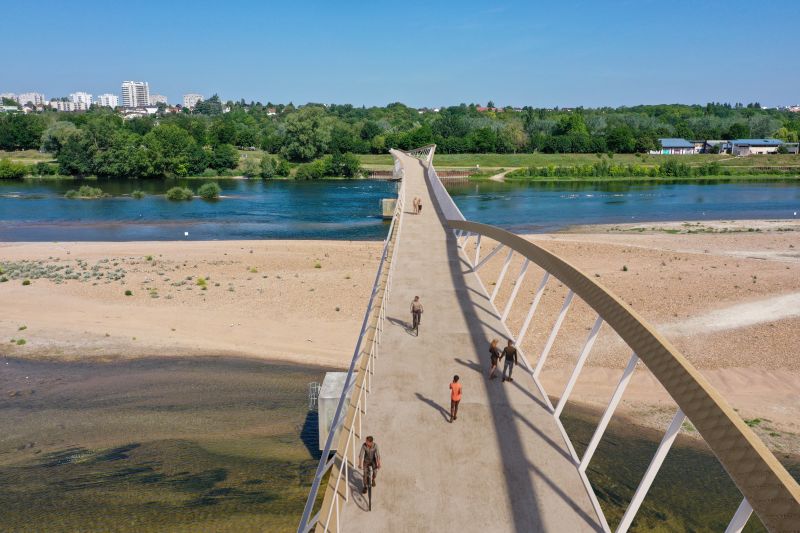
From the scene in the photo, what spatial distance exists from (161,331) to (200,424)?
10092mm

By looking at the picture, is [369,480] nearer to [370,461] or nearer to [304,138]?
[370,461]

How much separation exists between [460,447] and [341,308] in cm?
2027

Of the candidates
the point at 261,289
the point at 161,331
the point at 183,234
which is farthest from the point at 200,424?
the point at 183,234

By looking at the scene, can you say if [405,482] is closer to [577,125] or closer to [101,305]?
[101,305]

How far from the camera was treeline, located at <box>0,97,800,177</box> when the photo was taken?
107 m

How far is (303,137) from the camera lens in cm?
12175

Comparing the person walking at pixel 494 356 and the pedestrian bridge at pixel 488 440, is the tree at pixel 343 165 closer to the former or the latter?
the pedestrian bridge at pixel 488 440

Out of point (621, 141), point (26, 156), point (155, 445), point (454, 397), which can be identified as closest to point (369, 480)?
point (454, 397)

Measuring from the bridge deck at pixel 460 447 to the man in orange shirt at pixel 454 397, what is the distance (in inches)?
7.4

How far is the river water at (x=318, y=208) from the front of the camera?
5934cm

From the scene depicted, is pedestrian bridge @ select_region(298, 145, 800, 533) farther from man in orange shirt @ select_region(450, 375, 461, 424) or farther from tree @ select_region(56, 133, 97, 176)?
tree @ select_region(56, 133, 97, 176)

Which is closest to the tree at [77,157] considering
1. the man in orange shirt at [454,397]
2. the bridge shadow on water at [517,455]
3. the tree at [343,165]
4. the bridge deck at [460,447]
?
the tree at [343,165]

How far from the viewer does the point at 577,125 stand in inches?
6058

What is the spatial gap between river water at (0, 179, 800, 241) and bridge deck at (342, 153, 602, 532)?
42.0 metres
